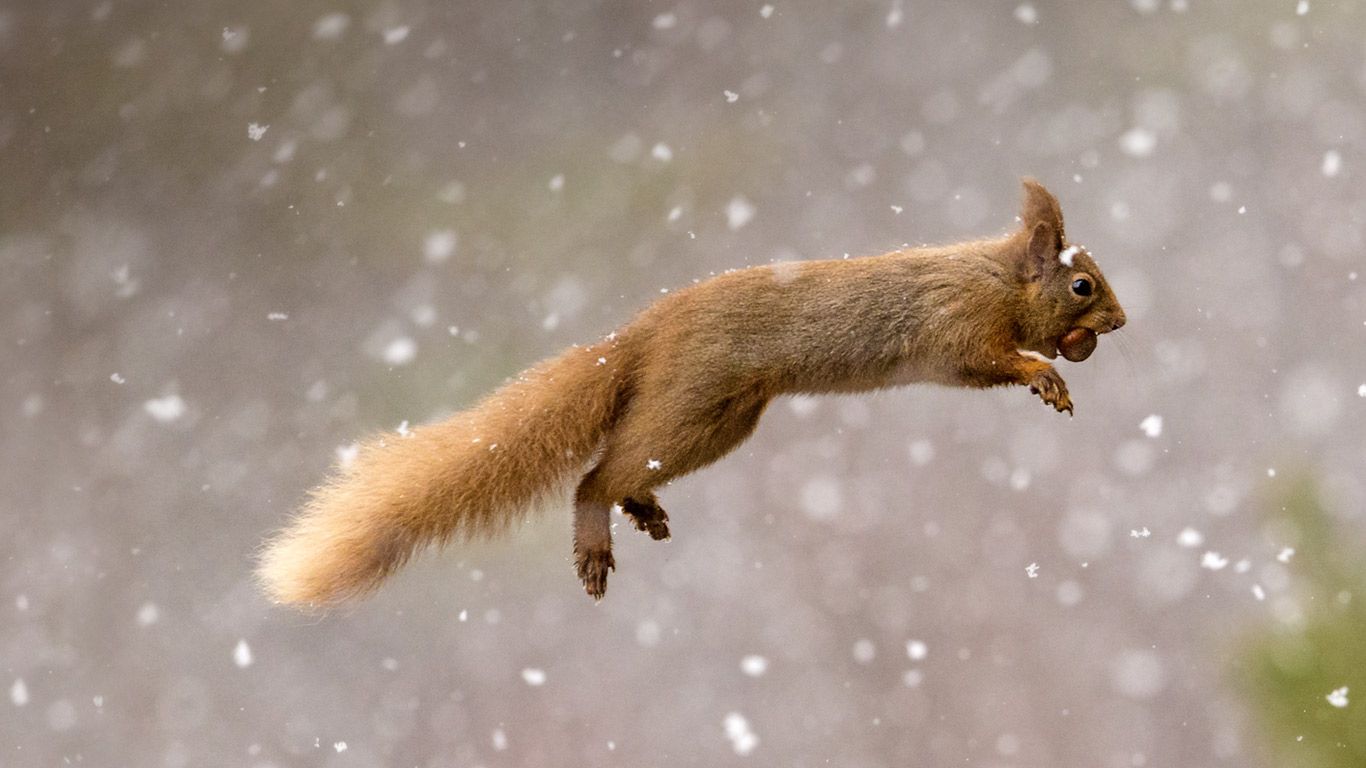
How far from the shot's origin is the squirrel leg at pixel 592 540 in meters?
1.10

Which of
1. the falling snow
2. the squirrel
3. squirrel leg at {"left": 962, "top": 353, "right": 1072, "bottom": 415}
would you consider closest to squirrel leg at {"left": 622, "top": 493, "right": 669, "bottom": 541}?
the squirrel

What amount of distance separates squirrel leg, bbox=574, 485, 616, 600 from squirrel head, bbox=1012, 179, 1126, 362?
1.17 ft

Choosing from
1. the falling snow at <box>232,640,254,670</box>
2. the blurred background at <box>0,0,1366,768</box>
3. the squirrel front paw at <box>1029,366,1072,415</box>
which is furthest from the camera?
the falling snow at <box>232,640,254,670</box>

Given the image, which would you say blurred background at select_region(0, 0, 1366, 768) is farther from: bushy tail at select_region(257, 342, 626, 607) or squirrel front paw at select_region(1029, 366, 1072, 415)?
squirrel front paw at select_region(1029, 366, 1072, 415)

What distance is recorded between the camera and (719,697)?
221 cm

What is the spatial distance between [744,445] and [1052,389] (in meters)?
1.06

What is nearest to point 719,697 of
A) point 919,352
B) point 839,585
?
point 839,585

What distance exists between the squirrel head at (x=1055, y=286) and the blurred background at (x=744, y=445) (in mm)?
933

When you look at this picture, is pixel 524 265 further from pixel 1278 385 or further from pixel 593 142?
pixel 1278 385

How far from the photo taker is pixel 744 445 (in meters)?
2.04

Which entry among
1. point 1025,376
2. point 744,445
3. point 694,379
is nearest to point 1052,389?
point 1025,376

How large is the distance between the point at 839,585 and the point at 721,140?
717mm

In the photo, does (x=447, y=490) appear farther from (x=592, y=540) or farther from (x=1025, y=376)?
(x=1025, y=376)

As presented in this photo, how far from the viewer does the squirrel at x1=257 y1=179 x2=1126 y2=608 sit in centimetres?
108
